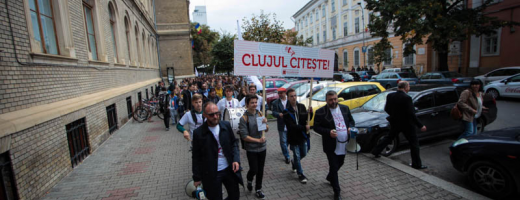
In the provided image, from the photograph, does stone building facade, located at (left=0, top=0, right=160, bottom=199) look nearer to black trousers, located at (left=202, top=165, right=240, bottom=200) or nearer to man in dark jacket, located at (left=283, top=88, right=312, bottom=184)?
black trousers, located at (left=202, top=165, right=240, bottom=200)

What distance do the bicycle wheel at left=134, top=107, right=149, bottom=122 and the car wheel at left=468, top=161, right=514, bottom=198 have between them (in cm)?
1098

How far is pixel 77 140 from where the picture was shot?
586 cm

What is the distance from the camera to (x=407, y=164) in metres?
5.24

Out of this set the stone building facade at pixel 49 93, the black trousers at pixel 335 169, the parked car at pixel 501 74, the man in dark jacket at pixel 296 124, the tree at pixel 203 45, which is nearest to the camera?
the black trousers at pixel 335 169

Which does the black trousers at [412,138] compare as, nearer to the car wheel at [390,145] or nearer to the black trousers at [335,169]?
the car wheel at [390,145]

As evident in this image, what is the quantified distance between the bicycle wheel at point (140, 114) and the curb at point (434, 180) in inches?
372

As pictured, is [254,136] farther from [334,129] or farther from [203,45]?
[203,45]

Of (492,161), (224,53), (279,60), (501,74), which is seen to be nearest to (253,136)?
(279,60)

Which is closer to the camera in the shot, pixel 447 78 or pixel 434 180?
pixel 434 180

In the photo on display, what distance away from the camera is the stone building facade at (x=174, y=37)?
27189mm

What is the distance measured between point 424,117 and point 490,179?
2328 millimetres

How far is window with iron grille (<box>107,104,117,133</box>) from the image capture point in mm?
8422

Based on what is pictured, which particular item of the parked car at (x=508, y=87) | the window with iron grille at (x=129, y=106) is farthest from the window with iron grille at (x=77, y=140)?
the parked car at (x=508, y=87)

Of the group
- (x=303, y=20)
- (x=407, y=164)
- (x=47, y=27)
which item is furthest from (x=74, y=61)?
(x=303, y=20)
